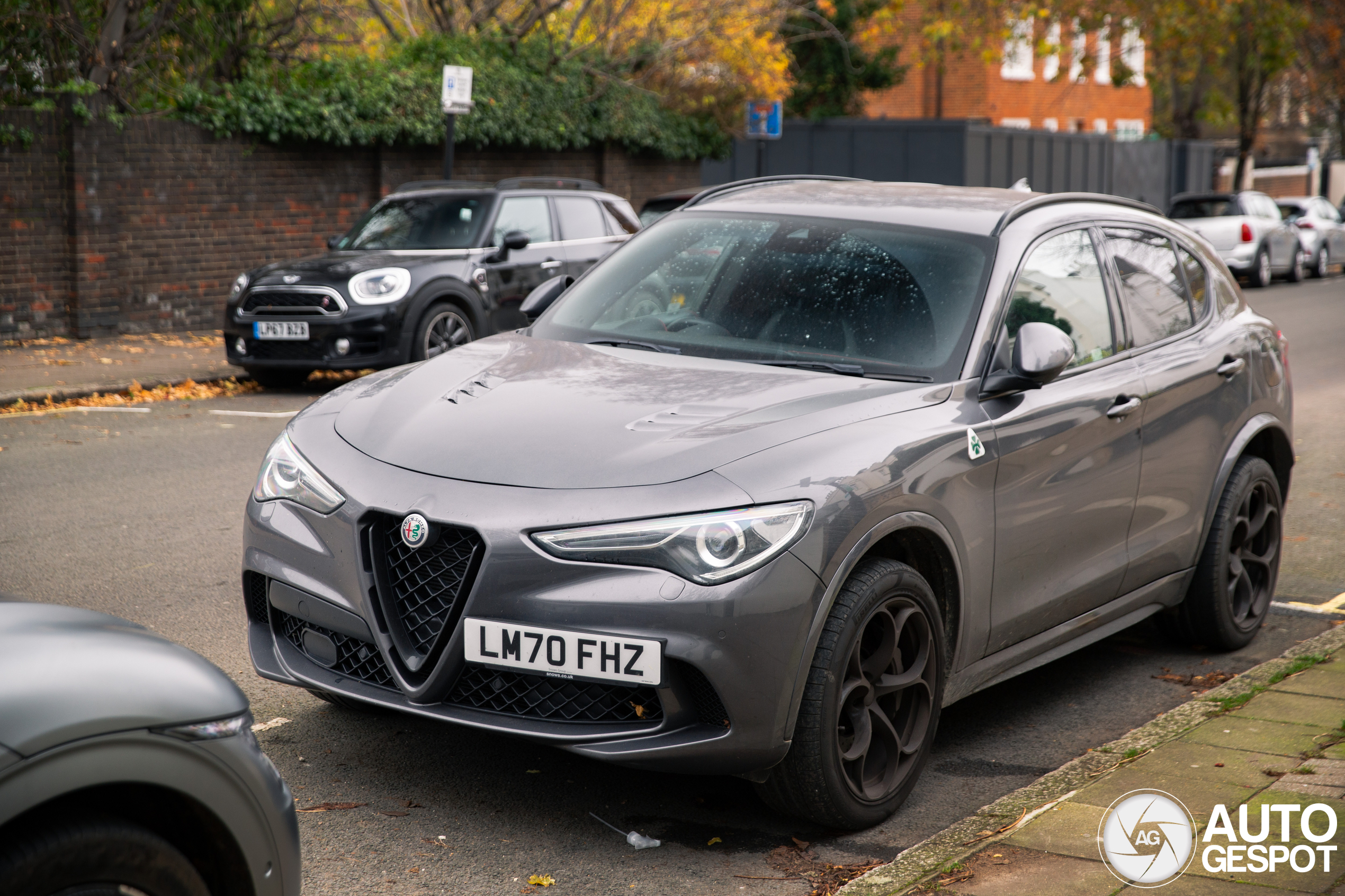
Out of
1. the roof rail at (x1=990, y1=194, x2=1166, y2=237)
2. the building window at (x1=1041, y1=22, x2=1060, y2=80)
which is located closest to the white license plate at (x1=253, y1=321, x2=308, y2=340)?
the roof rail at (x1=990, y1=194, x2=1166, y2=237)

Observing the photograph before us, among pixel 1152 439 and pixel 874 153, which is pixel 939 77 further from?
pixel 1152 439

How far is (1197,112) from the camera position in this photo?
137ft

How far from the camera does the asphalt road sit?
3.58m

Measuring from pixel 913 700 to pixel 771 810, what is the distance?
497mm

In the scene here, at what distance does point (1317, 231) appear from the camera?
30.6 meters

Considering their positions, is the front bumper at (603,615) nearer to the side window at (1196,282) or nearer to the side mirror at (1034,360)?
the side mirror at (1034,360)

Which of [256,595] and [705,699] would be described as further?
[256,595]

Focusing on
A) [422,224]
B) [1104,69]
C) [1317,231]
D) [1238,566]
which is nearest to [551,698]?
[1238,566]

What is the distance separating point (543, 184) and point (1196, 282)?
9.85 m

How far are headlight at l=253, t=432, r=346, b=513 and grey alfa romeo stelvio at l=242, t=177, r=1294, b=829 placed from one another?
0.01 m

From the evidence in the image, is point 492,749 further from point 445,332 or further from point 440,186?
point 440,186

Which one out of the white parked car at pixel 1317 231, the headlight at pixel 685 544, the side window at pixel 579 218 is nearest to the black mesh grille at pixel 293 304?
the side window at pixel 579 218

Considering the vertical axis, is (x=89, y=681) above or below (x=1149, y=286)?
below

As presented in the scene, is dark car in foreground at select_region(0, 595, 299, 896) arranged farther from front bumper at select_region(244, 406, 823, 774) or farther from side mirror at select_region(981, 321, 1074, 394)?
side mirror at select_region(981, 321, 1074, 394)
